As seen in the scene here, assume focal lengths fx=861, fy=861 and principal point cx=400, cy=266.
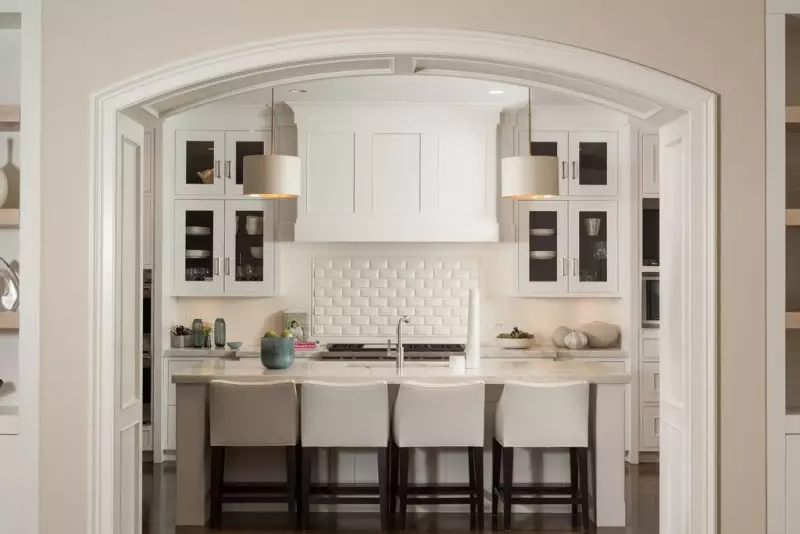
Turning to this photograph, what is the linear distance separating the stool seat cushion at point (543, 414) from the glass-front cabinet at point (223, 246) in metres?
2.80

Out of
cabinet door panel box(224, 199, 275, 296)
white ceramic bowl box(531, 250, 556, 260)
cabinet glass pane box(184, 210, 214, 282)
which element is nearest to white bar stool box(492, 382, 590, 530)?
white ceramic bowl box(531, 250, 556, 260)

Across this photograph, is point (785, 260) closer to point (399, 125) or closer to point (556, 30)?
point (556, 30)

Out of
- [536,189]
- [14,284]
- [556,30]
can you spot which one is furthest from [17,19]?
[536,189]

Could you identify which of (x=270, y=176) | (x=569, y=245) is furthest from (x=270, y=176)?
(x=569, y=245)

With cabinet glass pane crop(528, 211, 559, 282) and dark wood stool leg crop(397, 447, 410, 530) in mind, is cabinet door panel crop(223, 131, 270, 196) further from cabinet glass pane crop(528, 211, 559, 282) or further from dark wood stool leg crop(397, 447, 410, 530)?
dark wood stool leg crop(397, 447, 410, 530)

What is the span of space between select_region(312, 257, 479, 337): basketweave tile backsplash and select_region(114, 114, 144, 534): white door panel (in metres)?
3.53

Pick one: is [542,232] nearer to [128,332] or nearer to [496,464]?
[496,464]

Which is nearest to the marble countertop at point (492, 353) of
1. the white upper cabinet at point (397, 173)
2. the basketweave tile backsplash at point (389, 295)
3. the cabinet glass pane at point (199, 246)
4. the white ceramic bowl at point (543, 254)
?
the basketweave tile backsplash at point (389, 295)

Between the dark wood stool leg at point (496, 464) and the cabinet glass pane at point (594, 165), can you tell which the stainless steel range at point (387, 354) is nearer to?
the dark wood stool leg at point (496, 464)

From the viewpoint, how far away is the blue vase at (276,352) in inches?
196

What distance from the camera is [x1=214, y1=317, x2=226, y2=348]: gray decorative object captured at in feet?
22.7

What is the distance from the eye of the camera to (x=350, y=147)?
675cm

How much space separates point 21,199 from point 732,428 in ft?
9.48

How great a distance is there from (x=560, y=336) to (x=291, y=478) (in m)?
2.90
